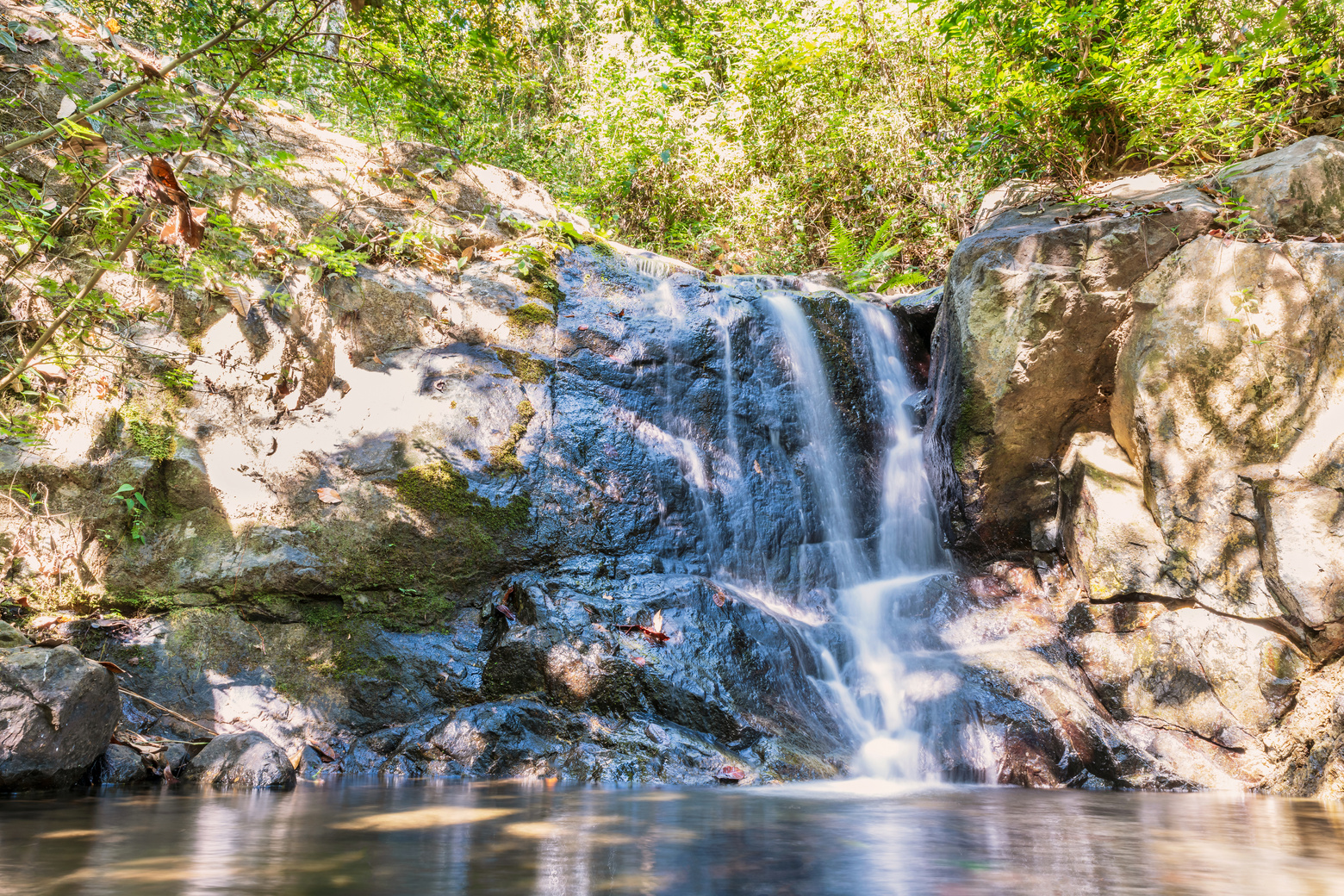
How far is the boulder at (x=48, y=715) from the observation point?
12.5ft

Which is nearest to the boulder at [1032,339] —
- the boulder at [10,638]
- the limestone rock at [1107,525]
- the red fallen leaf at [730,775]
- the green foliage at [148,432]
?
the limestone rock at [1107,525]

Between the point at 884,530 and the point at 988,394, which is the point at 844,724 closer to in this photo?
the point at 884,530

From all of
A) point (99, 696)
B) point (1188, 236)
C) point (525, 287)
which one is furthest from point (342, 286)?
point (1188, 236)

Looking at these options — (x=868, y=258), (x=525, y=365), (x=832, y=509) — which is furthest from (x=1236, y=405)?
(x=868, y=258)

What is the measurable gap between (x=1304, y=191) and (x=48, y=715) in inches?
361

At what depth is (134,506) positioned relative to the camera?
5.89 m

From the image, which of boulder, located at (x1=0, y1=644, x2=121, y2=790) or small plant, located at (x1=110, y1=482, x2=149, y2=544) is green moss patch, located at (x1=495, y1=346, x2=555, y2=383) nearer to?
small plant, located at (x1=110, y1=482, x2=149, y2=544)

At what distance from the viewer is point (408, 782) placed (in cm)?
455

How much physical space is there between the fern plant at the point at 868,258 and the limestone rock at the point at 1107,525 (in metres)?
4.65

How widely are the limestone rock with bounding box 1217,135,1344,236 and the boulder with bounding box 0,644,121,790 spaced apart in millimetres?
8698

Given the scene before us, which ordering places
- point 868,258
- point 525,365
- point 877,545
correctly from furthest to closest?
point 868,258 < point 877,545 < point 525,365

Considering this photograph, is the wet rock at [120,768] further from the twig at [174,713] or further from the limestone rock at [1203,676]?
the limestone rock at [1203,676]

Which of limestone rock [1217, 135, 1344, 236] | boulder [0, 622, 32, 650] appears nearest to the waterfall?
limestone rock [1217, 135, 1344, 236]

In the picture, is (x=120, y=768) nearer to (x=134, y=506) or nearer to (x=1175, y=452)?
(x=134, y=506)
